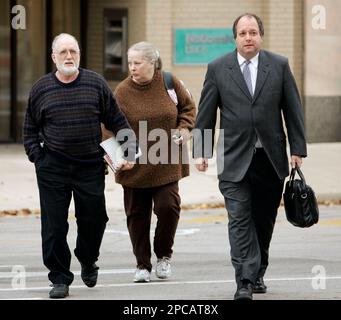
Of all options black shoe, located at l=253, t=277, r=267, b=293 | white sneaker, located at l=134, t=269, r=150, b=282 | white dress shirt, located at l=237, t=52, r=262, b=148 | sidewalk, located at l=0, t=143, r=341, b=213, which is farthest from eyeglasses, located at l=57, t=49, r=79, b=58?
sidewalk, located at l=0, t=143, r=341, b=213

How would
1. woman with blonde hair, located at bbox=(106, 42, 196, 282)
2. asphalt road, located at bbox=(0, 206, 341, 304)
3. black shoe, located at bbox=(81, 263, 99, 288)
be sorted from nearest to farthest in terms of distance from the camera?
asphalt road, located at bbox=(0, 206, 341, 304) < black shoe, located at bbox=(81, 263, 99, 288) < woman with blonde hair, located at bbox=(106, 42, 196, 282)

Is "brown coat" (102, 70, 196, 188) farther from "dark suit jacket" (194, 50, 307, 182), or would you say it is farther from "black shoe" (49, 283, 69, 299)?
"black shoe" (49, 283, 69, 299)

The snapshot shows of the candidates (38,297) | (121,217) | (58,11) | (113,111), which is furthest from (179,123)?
(58,11)

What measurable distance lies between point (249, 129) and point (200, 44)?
43.8 feet

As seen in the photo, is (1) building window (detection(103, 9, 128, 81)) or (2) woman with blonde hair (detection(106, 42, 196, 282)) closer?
(2) woman with blonde hair (detection(106, 42, 196, 282))

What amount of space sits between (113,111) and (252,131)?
1.05 meters

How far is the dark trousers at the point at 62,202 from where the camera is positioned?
30.7 ft

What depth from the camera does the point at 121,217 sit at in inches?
607

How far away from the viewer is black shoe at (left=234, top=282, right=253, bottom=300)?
895 cm

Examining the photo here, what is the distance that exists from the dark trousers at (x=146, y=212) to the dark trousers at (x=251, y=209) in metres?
1.05

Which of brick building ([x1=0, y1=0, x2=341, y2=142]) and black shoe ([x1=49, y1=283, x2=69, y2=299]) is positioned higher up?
brick building ([x1=0, y1=0, x2=341, y2=142])

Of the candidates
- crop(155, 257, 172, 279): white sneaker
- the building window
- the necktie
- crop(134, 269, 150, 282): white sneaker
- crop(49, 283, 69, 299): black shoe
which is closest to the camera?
the necktie

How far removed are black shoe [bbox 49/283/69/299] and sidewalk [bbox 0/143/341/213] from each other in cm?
651
